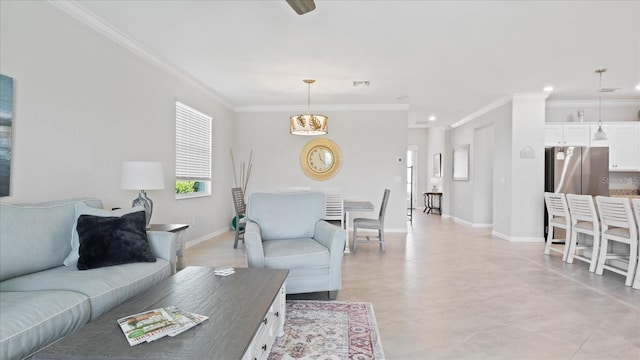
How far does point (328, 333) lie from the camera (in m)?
2.35

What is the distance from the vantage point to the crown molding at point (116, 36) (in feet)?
9.53

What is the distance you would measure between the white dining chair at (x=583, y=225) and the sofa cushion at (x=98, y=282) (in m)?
4.66

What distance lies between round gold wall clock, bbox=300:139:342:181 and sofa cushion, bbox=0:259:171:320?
477 centimetres

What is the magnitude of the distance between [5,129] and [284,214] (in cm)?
227

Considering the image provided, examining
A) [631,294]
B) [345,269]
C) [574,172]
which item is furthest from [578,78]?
[345,269]

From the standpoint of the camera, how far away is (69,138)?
296 centimetres

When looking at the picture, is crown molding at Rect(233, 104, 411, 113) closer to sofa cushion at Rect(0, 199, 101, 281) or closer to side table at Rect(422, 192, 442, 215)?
side table at Rect(422, 192, 442, 215)

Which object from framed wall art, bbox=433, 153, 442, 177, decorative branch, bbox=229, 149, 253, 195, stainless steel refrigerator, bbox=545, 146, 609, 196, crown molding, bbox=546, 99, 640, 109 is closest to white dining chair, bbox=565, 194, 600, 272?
stainless steel refrigerator, bbox=545, 146, 609, 196

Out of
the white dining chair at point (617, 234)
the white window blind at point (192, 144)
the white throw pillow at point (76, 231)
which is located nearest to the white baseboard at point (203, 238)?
the white window blind at point (192, 144)

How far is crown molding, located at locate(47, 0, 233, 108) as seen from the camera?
291cm

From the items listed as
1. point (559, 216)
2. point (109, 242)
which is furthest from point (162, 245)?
point (559, 216)

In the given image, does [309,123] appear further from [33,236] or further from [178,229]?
[33,236]

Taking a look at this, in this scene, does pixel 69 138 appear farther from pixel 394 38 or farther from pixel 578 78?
pixel 578 78

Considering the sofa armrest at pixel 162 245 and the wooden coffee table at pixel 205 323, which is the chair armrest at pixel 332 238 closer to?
the wooden coffee table at pixel 205 323
